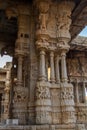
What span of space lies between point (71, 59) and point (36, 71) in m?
9.00

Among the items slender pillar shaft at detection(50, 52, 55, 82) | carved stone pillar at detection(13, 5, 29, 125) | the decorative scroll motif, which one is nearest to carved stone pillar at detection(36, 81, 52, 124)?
the decorative scroll motif

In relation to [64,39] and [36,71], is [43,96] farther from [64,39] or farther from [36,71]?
[64,39]

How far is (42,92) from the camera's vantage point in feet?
22.3

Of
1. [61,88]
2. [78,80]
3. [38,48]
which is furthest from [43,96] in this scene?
[78,80]

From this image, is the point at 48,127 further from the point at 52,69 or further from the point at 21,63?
the point at 21,63

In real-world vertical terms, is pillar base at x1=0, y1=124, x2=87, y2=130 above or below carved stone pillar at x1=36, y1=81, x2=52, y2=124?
below

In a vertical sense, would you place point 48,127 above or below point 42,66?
below

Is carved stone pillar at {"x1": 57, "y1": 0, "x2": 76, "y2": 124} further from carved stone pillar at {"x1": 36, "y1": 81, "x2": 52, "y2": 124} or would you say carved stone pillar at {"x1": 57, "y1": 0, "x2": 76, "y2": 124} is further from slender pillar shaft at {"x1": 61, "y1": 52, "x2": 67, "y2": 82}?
carved stone pillar at {"x1": 36, "y1": 81, "x2": 52, "y2": 124}

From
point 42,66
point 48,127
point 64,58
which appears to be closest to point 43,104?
point 48,127

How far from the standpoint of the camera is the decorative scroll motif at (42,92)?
22.2 ft

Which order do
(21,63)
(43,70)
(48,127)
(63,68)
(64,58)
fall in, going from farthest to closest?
(21,63), (64,58), (63,68), (43,70), (48,127)

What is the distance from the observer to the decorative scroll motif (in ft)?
22.2

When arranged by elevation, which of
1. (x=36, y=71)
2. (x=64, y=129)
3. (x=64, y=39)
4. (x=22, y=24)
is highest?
(x=22, y=24)

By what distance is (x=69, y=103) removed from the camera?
22.5 ft
